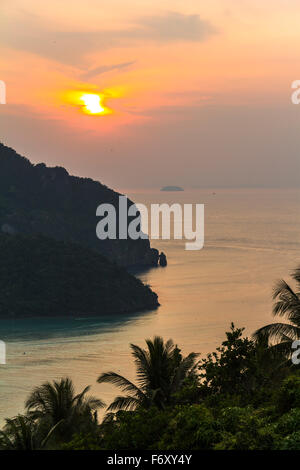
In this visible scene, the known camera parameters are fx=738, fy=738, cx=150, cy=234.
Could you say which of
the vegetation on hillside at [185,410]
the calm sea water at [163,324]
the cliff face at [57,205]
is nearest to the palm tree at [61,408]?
the vegetation on hillside at [185,410]

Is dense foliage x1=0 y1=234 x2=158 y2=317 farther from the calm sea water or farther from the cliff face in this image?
A: the cliff face

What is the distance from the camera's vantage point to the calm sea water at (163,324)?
66.9m

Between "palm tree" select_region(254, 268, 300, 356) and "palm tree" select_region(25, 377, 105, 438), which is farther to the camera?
"palm tree" select_region(254, 268, 300, 356)

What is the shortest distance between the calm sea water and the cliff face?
1658cm

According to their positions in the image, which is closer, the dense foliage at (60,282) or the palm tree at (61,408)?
the palm tree at (61,408)

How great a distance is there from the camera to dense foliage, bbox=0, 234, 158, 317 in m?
105

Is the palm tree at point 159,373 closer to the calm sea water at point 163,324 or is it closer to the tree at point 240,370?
the tree at point 240,370

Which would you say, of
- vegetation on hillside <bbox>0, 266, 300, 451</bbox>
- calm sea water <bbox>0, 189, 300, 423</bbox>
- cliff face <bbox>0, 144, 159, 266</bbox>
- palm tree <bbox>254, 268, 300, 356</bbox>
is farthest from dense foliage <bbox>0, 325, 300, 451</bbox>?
cliff face <bbox>0, 144, 159, 266</bbox>

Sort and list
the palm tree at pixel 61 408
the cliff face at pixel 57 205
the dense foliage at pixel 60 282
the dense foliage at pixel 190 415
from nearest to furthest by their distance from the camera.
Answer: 1. the dense foliage at pixel 190 415
2. the palm tree at pixel 61 408
3. the dense foliage at pixel 60 282
4. the cliff face at pixel 57 205

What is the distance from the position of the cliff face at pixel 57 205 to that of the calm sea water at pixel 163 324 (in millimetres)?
16584

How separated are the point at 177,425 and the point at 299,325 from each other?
691 cm

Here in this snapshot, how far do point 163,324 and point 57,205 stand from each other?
9110 centimetres

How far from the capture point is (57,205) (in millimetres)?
179125

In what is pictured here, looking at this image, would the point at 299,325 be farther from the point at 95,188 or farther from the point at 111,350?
the point at 95,188
